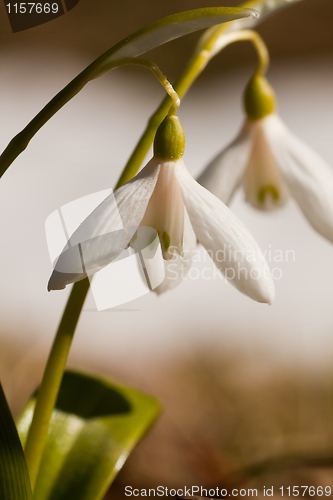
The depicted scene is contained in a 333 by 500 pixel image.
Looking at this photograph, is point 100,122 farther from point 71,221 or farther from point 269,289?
point 269,289

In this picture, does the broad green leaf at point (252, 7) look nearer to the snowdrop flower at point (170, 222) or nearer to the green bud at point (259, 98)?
the green bud at point (259, 98)

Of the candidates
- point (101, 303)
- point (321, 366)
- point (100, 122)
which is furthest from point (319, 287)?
point (101, 303)

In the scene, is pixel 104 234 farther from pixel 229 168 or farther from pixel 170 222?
pixel 229 168

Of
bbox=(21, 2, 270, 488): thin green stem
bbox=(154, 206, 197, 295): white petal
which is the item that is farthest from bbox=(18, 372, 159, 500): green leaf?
bbox=(154, 206, 197, 295): white petal

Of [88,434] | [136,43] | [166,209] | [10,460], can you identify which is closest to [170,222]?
[166,209]

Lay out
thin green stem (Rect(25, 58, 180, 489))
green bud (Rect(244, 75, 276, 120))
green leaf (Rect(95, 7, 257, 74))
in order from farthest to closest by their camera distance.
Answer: green bud (Rect(244, 75, 276, 120)) → thin green stem (Rect(25, 58, 180, 489)) → green leaf (Rect(95, 7, 257, 74))

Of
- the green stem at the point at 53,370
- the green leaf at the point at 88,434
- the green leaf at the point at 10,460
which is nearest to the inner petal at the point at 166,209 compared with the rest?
the green stem at the point at 53,370

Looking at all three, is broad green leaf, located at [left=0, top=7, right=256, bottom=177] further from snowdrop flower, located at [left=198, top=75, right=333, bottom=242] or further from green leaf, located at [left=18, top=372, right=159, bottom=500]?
green leaf, located at [left=18, top=372, right=159, bottom=500]
